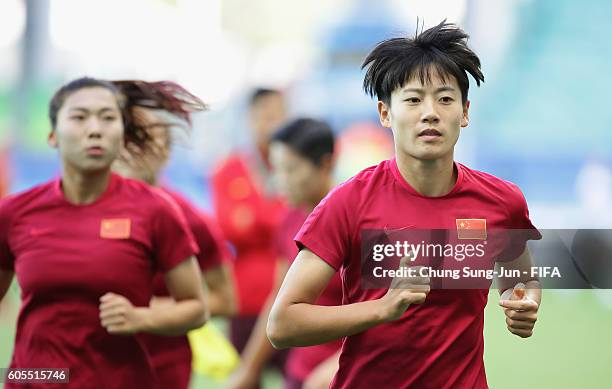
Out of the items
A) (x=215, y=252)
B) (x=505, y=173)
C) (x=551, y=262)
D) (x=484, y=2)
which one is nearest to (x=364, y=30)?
(x=484, y=2)

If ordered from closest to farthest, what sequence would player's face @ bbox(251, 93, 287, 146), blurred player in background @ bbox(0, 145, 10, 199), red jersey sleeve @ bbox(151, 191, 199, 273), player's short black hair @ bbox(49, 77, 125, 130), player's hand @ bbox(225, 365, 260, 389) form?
red jersey sleeve @ bbox(151, 191, 199, 273), player's short black hair @ bbox(49, 77, 125, 130), player's hand @ bbox(225, 365, 260, 389), player's face @ bbox(251, 93, 287, 146), blurred player in background @ bbox(0, 145, 10, 199)

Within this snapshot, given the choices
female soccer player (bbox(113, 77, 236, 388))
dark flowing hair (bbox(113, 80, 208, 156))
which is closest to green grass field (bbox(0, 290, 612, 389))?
female soccer player (bbox(113, 77, 236, 388))

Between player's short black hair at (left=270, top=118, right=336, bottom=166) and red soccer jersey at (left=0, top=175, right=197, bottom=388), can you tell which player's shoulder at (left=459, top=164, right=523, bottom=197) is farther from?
player's short black hair at (left=270, top=118, right=336, bottom=166)

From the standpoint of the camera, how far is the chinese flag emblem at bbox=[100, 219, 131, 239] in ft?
16.6

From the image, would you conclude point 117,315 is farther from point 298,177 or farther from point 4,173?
point 4,173

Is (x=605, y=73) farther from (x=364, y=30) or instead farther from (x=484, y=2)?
(x=364, y=30)

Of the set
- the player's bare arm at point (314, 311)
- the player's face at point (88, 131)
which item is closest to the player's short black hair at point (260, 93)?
the player's face at point (88, 131)

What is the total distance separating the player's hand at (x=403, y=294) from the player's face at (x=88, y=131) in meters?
1.75

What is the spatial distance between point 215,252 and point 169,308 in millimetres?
1062

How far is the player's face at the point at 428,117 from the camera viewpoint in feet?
13.3

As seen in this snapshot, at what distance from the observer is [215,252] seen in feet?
20.6

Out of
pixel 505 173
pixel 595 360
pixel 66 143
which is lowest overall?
pixel 595 360

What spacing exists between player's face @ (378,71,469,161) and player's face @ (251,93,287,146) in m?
5.10

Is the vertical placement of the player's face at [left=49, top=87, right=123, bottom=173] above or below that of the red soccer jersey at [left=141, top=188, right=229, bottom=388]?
above
